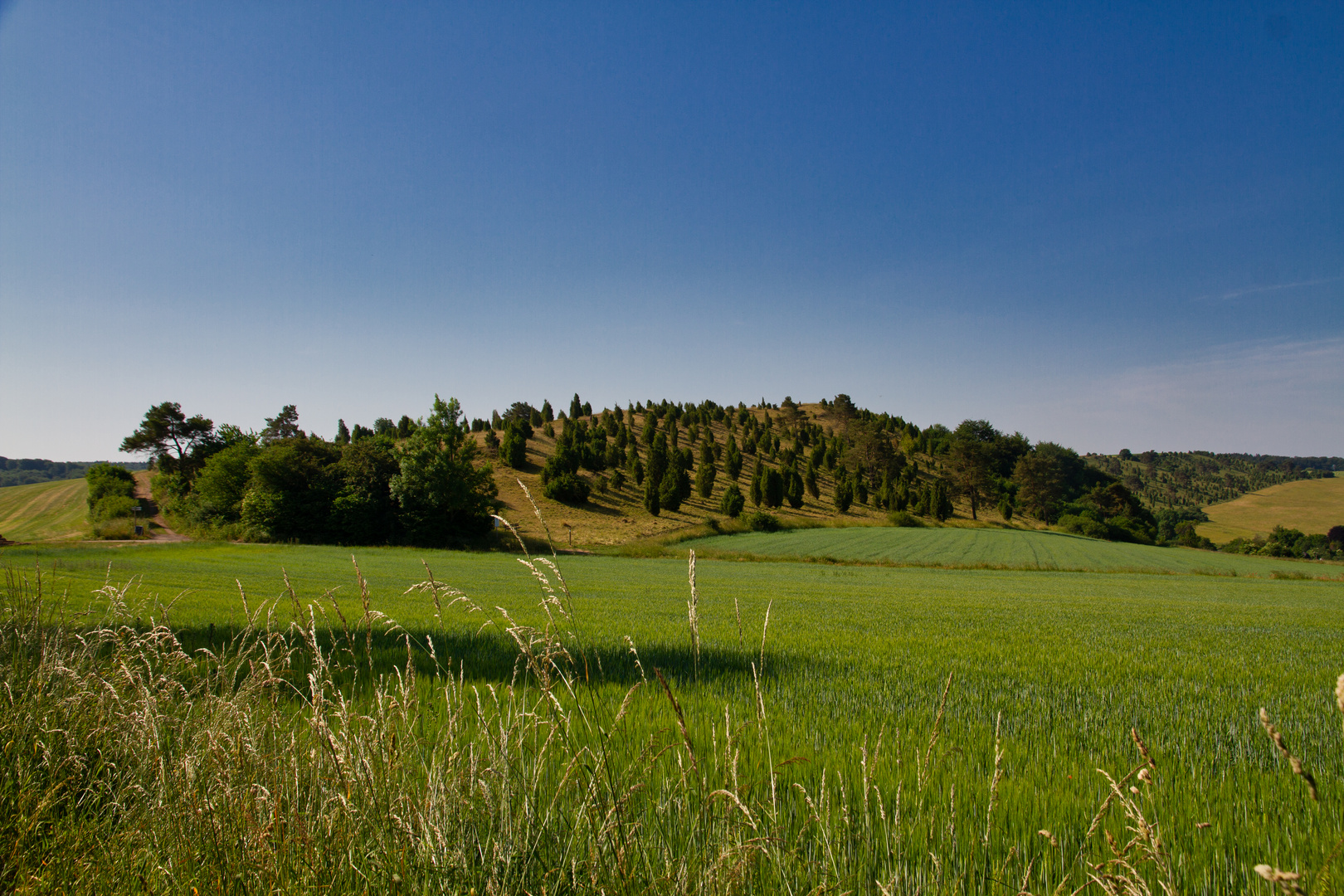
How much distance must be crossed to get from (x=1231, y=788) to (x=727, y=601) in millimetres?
10012

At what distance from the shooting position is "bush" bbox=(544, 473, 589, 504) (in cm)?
5831

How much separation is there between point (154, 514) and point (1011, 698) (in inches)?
3085

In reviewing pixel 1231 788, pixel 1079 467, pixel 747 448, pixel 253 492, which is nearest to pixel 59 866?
pixel 1231 788

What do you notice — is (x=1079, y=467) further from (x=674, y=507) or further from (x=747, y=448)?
(x=674, y=507)

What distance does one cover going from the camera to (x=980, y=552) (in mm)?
44406

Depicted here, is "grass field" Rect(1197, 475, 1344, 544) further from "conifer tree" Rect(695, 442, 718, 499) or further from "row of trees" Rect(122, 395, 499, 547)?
"row of trees" Rect(122, 395, 499, 547)

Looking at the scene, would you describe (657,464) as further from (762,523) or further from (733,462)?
(762,523)

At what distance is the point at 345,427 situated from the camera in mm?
77812

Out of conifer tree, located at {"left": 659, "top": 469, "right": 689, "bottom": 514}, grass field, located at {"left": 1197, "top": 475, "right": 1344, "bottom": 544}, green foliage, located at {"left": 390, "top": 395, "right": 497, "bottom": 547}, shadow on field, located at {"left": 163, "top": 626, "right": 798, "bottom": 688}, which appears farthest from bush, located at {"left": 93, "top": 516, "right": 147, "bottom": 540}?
grass field, located at {"left": 1197, "top": 475, "right": 1344, "bottom": 544}

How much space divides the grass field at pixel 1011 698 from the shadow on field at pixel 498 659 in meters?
0.05

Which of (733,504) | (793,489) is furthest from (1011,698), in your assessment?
(793,489)

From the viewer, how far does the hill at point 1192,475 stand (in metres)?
123

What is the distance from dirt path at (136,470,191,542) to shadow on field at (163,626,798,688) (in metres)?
48.6

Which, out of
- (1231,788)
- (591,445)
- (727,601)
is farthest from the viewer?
(591,445)
